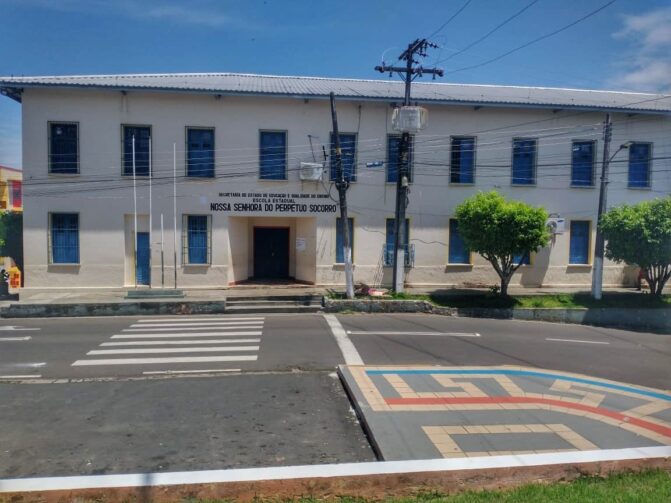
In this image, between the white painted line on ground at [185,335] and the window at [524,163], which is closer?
the white painted line on ground at [185,335]

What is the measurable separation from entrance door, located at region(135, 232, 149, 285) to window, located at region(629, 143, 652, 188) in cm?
1952

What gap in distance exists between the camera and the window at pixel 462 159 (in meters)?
20.7

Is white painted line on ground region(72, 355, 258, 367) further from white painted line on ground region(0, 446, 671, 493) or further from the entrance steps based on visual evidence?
the entrance steps

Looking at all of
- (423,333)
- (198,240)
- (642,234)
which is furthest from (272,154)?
(642,234)

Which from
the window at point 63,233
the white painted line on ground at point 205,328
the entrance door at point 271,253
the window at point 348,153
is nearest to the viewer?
the white painted line on ground at point 205,328

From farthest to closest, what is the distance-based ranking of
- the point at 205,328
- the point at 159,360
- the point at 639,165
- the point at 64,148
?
the point at 639,165 < the point at 64,148 < the point at 205,328 < the point at 159,360

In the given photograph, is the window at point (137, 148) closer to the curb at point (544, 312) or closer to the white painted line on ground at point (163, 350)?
the curb at point (544, 312)

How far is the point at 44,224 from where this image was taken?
18.9 metres

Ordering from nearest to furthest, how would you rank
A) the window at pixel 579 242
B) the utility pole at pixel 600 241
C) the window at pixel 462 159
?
the utility pole at pixel 600 241
the window at pixel 462 159
the window at pixel 579 242

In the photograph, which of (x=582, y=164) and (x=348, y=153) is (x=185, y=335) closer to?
(x=348, y=153)

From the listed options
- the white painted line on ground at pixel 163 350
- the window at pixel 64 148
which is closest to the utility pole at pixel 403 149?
the white painted line on ground at pixel 163 350

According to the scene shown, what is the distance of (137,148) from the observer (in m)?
19.2

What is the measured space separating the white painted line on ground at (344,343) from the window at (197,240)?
638cm

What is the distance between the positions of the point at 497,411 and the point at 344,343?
5.38m
